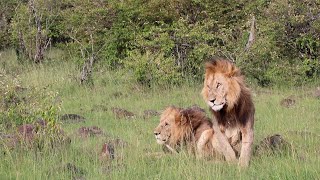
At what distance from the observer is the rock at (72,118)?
835cm

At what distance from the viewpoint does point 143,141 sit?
684cm

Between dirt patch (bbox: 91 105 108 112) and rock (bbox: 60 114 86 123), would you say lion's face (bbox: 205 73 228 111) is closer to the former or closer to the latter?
rock (bbox: 60 114 86 123)

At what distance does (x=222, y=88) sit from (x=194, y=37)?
727 cm

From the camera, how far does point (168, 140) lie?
20.6 ft

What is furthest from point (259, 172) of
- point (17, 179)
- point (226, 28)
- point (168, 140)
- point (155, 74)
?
point (226, 28)

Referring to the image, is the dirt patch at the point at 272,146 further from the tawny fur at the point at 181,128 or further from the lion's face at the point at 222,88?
the lion's face at the point at 222,88

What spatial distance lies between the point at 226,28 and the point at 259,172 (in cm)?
857

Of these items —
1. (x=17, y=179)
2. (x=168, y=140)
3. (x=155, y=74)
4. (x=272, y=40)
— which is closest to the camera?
(x=17, y=179)

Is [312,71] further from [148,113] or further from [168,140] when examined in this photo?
[168,140]

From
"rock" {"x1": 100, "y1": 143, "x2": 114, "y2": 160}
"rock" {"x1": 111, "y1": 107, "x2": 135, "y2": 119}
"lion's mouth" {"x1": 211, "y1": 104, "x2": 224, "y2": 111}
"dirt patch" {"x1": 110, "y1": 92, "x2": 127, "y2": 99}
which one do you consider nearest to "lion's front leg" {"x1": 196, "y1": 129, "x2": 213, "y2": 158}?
"lion's mouth" {"x1": 211, "y1": 104, "x2": 224, "y2": 111}

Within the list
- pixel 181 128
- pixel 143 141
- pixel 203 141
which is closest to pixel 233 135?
pixel 203 141

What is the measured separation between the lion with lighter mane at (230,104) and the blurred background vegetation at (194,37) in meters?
6.07

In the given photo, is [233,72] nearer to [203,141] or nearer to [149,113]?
[203,141]

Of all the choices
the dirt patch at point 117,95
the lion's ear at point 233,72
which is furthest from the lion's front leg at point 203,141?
the dirt patch at point 117,95
